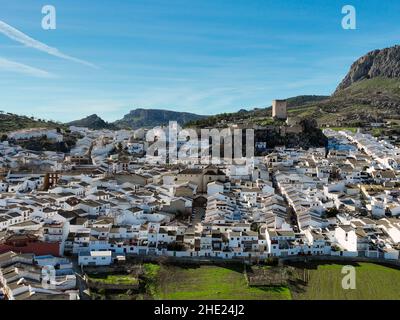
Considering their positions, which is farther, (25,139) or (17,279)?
(25,139)

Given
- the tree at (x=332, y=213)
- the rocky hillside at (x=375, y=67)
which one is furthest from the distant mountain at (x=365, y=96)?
→ the tree at (x=332, y=213)

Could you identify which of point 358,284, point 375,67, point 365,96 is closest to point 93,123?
point 365,96

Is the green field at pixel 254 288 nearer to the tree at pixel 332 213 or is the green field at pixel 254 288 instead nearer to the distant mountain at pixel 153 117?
the tree at pixel 332 213

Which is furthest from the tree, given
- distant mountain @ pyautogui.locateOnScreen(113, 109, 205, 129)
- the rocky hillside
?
distant mountain @ pyautogui.locateOnScreen(113, 109, 205, 129)

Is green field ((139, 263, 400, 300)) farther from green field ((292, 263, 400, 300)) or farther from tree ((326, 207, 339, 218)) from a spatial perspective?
tree ((326, 207, 339, 218))

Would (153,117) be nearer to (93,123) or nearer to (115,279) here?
(93,123)
